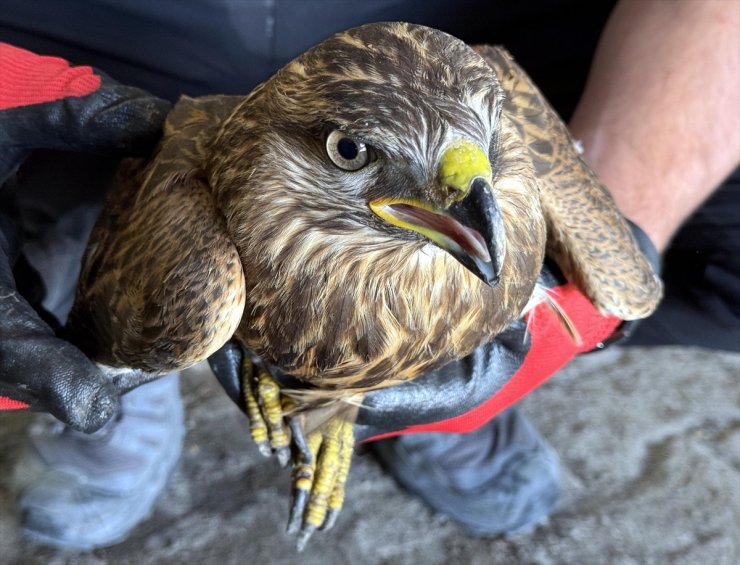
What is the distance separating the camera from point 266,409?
1821mm

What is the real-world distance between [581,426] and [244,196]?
6.42 feet

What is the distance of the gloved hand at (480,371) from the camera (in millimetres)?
1805

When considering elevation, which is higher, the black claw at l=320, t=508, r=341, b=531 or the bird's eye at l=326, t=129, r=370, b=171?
the bird's eye at l=326, t=129, r=370, b=171

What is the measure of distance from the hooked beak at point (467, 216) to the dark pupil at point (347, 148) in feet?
0.31

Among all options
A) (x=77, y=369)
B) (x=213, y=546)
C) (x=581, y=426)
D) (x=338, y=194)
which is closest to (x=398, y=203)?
(x=338, y=194)

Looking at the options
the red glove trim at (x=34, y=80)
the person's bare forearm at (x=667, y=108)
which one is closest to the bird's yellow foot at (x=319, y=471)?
the red glove trim at (x=34, y=80)

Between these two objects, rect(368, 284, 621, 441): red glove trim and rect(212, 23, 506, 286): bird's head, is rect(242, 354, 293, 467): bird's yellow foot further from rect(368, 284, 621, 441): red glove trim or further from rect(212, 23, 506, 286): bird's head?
rect(212, 23, 506, 286): bird's head

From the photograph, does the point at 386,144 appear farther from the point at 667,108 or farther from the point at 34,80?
the point at 667,108

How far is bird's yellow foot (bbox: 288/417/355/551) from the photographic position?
6.13 feet

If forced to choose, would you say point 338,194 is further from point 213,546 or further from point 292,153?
point 213,546

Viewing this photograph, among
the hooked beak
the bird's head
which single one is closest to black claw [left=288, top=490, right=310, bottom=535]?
the bird's head

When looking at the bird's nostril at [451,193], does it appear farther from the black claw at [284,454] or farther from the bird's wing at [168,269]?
the black claw at [284,454]

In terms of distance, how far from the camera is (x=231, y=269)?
1.37 meters

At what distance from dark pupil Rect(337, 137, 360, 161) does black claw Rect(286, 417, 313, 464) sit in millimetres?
817
